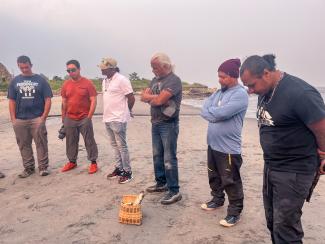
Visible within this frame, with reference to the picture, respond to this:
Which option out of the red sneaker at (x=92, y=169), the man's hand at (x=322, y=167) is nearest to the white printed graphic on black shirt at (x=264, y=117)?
the man's hand at (x=322, y=167)

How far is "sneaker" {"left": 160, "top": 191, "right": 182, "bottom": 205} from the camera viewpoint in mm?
5230

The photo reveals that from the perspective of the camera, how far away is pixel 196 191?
5.86 metres

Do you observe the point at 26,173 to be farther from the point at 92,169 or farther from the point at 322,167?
the point at 322,167

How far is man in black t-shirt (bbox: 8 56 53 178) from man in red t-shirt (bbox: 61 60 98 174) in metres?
0.36

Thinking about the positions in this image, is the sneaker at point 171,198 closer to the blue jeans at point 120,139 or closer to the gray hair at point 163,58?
the blue jeans at point 120,139

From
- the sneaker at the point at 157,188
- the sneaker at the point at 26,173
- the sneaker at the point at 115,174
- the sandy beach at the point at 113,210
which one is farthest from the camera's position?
the sneaker at the point at 26,173

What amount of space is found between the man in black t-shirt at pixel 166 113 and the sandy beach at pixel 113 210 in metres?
0.39

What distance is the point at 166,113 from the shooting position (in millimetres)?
5039

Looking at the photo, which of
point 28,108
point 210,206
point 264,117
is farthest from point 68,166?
point 264,117

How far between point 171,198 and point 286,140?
8.29 feet

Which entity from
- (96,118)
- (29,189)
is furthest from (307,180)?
(96,118)

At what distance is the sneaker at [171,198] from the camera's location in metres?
5.23

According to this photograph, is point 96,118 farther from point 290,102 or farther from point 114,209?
point 290,102

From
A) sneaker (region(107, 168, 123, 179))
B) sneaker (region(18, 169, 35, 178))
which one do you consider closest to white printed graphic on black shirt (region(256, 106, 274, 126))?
sneaker (region(107, 168, 123, 179))
